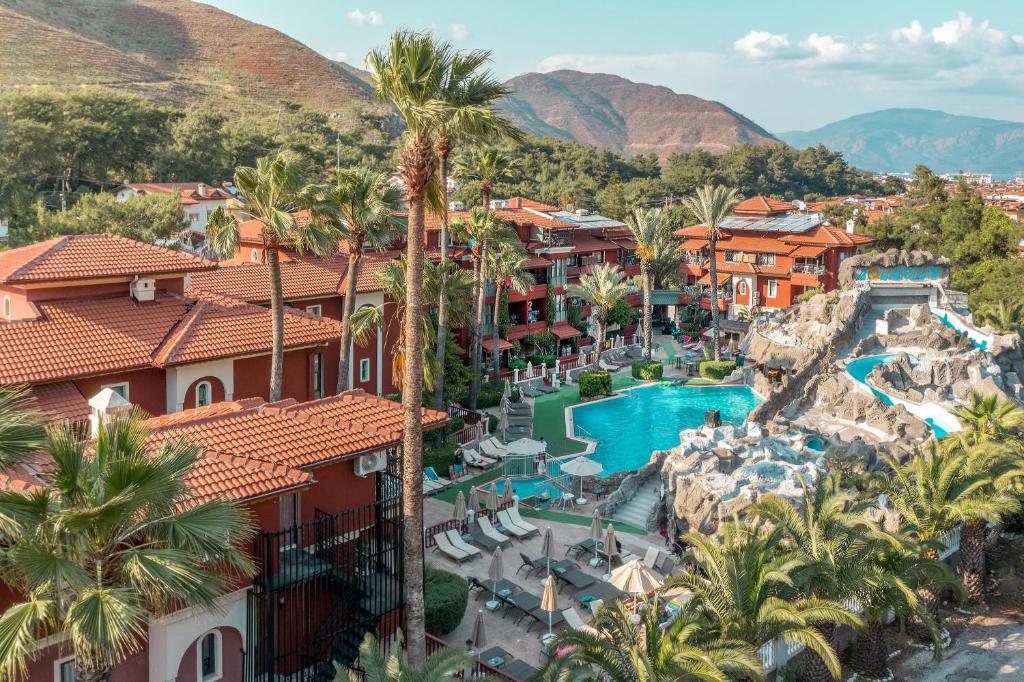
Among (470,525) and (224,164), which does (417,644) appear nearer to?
(470,525)

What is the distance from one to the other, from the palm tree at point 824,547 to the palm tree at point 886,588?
0.31 m

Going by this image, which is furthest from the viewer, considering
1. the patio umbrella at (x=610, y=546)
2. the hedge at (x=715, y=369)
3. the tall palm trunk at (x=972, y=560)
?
the hedge at (x=715, y=369)

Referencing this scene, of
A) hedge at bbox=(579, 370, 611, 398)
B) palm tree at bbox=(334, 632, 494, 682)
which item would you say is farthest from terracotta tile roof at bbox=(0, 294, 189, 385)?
hedge at bbox=(579, 370, 611, 398)

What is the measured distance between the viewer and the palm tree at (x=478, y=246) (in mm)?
36906

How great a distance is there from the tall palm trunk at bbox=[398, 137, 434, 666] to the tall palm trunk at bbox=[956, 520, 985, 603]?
51.6 ft

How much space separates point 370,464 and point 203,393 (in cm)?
881

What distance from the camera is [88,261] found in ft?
74.4

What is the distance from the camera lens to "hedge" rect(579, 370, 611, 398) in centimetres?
4231

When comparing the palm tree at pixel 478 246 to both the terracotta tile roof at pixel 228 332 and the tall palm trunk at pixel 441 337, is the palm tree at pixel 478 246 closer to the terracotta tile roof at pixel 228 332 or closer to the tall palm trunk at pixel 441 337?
the tall palm trunk at pixel 441 337

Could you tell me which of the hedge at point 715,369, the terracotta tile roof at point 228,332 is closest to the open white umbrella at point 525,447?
the terracotta tile roof at point 228,332

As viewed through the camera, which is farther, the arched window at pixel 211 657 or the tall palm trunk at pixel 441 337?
the tall palm trunk at pixel 441 337

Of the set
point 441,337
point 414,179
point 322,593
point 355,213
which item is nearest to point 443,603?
point 322,593

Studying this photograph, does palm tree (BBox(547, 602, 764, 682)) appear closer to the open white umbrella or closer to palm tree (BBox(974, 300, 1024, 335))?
the open white umbrella

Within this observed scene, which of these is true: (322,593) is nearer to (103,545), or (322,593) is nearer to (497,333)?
(103,545)
